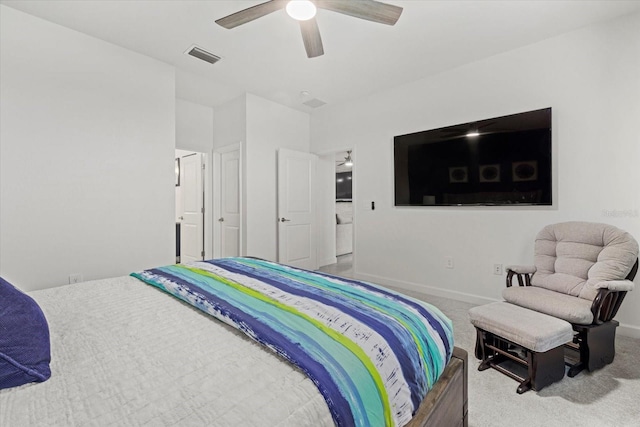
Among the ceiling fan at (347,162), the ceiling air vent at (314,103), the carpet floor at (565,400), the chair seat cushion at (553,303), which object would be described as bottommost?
the carpet floor at (565,400)

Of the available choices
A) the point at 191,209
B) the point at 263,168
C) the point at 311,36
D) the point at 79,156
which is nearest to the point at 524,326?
the point at 311,36

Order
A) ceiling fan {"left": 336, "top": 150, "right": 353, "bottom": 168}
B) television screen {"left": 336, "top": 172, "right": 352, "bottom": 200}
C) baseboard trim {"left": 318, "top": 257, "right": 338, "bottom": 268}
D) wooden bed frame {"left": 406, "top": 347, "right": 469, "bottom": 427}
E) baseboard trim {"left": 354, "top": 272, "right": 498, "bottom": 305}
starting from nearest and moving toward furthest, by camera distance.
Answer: wooden bed frame {"left": 406, "top": 347, "right": 469, "bottom": 427}, baseboard trim {"left": 354, "top": 272, "right": 498, "bottom": 305}, baseboard trim {"left": 318, "top": 257, "right": 338, "bottom": 268}, ceiling fan {"left": 336, "top": 150, "right": 353, "bottom": 168}, television screen {"left": 336, "top": 172, "right": 352, "bottom": 200}

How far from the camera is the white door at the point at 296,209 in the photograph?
14.8ft

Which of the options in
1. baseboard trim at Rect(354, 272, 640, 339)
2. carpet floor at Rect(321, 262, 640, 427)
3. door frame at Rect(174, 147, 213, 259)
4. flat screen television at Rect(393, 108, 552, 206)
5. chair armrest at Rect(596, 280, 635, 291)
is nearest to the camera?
carpet floor at Rect(321, 262, 640, 427)

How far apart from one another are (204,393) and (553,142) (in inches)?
137

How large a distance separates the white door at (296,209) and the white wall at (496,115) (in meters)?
0.72

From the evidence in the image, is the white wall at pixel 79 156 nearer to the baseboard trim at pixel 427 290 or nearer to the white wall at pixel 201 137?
the white wall at pixel 201 137

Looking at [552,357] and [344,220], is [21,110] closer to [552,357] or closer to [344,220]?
[552,357]

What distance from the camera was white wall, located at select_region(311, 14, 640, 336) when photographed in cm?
255

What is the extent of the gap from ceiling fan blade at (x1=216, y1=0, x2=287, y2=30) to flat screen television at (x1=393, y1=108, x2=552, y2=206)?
2388 mm

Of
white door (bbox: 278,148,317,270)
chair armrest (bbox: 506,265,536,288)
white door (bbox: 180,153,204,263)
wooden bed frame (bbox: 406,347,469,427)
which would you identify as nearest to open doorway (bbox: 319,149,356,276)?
white door (bbox: 278,148,317,270)

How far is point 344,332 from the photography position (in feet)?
3.21

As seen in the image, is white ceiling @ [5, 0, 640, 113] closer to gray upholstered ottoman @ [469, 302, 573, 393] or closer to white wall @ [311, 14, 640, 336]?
white wall @ [311, 14, 640, 336]

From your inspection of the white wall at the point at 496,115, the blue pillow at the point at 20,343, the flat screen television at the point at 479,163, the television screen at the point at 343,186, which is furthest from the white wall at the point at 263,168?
the television screen at the point at 343,186
